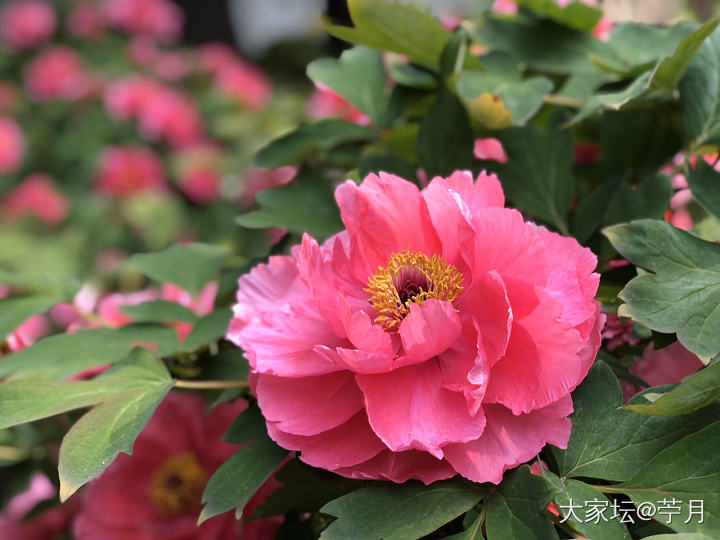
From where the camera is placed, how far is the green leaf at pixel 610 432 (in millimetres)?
367

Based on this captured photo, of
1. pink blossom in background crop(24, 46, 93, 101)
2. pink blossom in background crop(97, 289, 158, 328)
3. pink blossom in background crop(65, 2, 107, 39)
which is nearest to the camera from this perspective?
pink blossom in background crop(97, 289, 158, 328)

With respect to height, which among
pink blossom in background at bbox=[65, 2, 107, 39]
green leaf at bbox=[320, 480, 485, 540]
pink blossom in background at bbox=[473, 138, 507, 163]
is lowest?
pink blossom in background at bbox=[65, 2, 107, 39]

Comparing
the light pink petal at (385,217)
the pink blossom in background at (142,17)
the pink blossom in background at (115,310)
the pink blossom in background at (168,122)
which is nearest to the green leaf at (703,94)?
the light pink petal at (385,217)

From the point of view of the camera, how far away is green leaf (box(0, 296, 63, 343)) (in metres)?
0.56

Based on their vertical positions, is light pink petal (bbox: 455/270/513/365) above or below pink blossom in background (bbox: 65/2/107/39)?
above

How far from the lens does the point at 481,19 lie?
Result: 0.61 metres

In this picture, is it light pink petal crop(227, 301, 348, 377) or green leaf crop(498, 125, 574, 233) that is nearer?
light pink petal crop(227, 301, 348, 377)

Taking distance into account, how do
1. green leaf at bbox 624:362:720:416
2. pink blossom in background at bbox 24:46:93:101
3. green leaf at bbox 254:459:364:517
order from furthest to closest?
pink blossom in background at bbox 24:46:93:101 < green leaf at bbox 254:459:364:517 < green leaf at bbox 624:362:720:416

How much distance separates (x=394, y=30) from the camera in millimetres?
550

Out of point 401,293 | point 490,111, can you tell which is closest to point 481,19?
point 490,111

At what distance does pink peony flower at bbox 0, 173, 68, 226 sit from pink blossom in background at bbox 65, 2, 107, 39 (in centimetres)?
85

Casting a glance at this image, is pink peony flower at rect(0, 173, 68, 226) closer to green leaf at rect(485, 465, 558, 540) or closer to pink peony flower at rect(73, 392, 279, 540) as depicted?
pink peony flower at rect(73, 392, 279, 540)

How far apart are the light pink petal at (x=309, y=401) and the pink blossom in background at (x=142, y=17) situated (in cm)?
288

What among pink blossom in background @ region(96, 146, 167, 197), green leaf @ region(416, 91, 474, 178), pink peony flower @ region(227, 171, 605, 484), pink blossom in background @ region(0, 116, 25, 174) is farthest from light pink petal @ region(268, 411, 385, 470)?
pink blossom in background @ region(0, 116, 25, 174)
